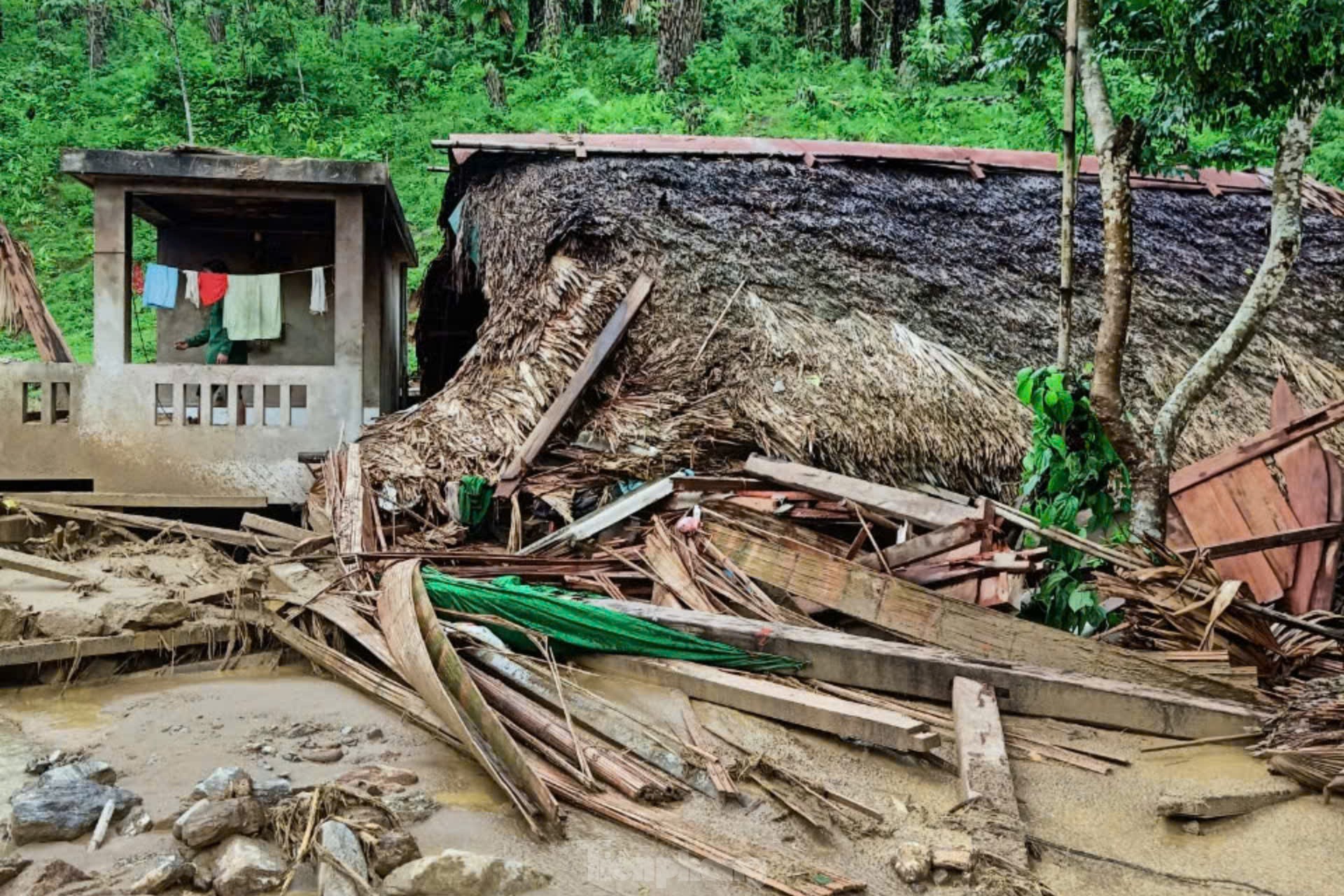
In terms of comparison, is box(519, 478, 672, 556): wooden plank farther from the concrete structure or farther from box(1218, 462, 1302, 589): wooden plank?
box(1218, 462, 1302, 589): wooden plank

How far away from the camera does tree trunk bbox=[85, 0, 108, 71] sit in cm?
2292

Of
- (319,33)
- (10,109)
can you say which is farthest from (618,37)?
(10,109)

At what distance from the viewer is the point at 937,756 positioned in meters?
4.44

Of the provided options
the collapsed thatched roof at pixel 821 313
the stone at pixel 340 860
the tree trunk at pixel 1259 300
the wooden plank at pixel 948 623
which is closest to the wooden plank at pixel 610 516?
the collapsed thatched roof at pixel 821 313

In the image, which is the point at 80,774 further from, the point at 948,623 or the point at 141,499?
the point at 141,499

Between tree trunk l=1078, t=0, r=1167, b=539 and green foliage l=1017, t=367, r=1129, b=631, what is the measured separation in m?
0.21

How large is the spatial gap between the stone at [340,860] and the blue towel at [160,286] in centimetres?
775

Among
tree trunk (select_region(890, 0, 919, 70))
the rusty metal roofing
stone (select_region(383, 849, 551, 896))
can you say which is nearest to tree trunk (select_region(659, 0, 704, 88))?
tree trunk (select_region(890, 0, 919, 70))

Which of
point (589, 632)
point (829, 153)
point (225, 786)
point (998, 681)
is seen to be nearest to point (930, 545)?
point (998, 681)

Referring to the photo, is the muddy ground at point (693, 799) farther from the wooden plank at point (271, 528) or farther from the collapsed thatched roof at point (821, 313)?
the collapsed thatched roof at point (821, 313)

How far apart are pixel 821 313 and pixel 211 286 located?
5.95 m

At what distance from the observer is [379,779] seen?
13.1ft

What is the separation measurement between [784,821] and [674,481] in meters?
3.44

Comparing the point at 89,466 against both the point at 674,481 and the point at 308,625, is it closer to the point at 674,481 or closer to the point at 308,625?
the point at 308,625
